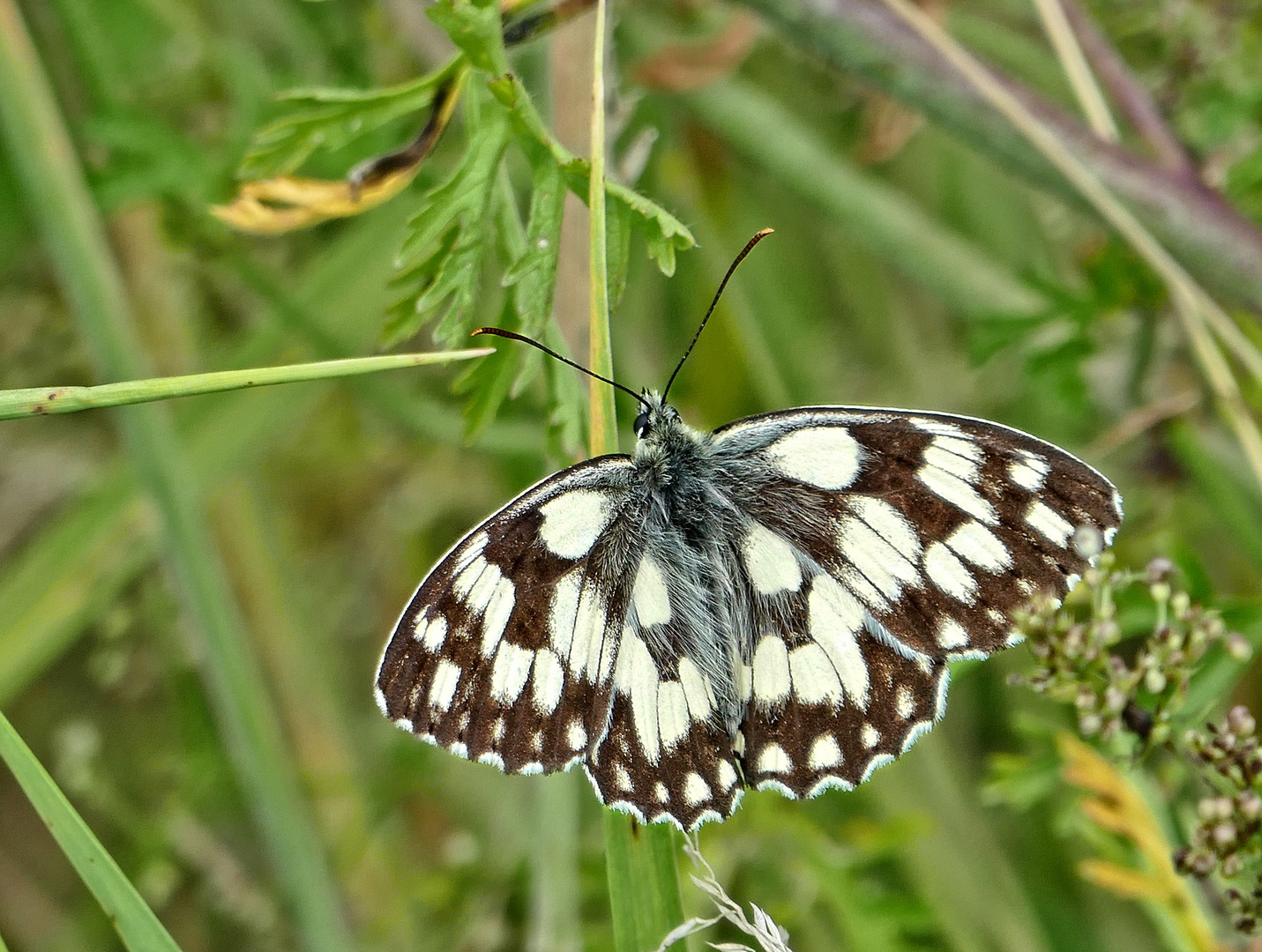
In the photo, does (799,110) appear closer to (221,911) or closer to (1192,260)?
(1192,260)

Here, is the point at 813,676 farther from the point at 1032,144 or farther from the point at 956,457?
the point at 1032,144

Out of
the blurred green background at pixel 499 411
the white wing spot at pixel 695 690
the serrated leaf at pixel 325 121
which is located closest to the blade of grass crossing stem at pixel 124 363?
the blurred green background at pixel 499 411

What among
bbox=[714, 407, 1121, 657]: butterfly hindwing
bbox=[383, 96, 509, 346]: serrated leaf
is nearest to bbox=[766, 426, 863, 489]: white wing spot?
bbox=[714, 407, 1121, 657]: butterfly hindwing

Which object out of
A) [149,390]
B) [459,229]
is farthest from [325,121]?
[149,390]

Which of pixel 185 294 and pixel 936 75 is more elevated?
pixel 185 294

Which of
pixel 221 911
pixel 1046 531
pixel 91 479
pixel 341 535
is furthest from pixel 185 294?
pixel 1046 531
